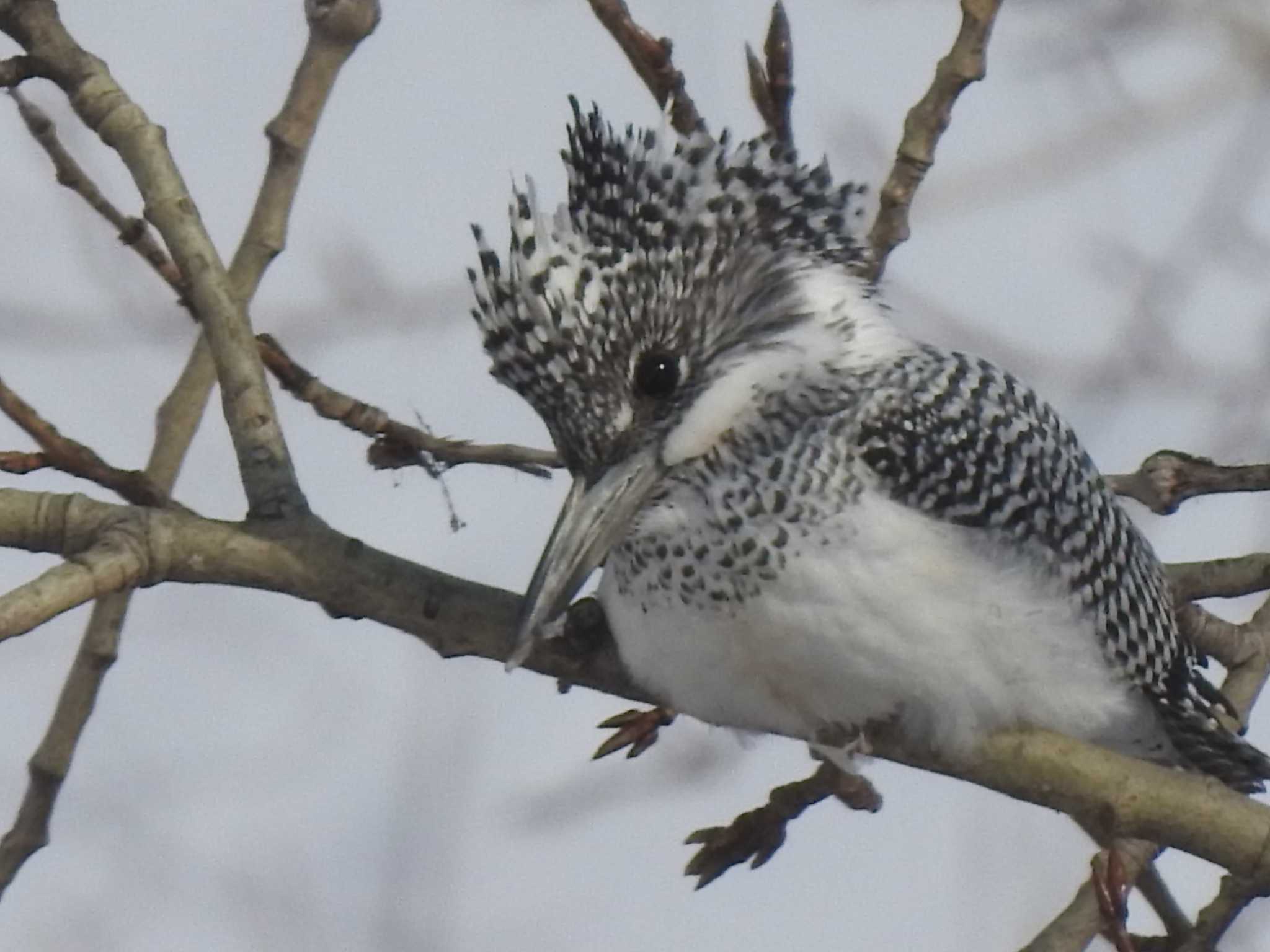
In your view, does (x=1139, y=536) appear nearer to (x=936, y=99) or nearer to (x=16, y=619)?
(x=936, y=99)

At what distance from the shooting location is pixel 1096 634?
2.87 meters

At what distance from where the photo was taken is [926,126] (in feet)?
9.00

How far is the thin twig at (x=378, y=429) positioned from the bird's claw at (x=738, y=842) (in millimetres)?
630

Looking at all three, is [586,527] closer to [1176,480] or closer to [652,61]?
[652,61]

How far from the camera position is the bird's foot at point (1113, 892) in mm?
2326

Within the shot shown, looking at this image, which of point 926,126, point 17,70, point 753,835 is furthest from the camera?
point 926,126

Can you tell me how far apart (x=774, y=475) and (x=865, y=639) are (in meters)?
0.27

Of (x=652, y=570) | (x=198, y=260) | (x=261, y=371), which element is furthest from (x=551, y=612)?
(x=198, y=260)

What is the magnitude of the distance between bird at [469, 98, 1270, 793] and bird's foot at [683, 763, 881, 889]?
159 millimetres

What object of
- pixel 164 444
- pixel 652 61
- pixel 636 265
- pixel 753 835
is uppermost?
pixel 652 61

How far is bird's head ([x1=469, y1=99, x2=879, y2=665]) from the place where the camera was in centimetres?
249

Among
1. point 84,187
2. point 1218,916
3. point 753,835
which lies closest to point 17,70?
point 84,187

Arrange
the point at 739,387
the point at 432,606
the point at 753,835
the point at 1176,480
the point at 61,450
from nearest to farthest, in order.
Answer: the point at 61,450 → the point at 432,606 → the point at 753,835 → the point at 739,387 → the point at 1176,480

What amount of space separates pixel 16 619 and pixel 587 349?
3.03 feet
